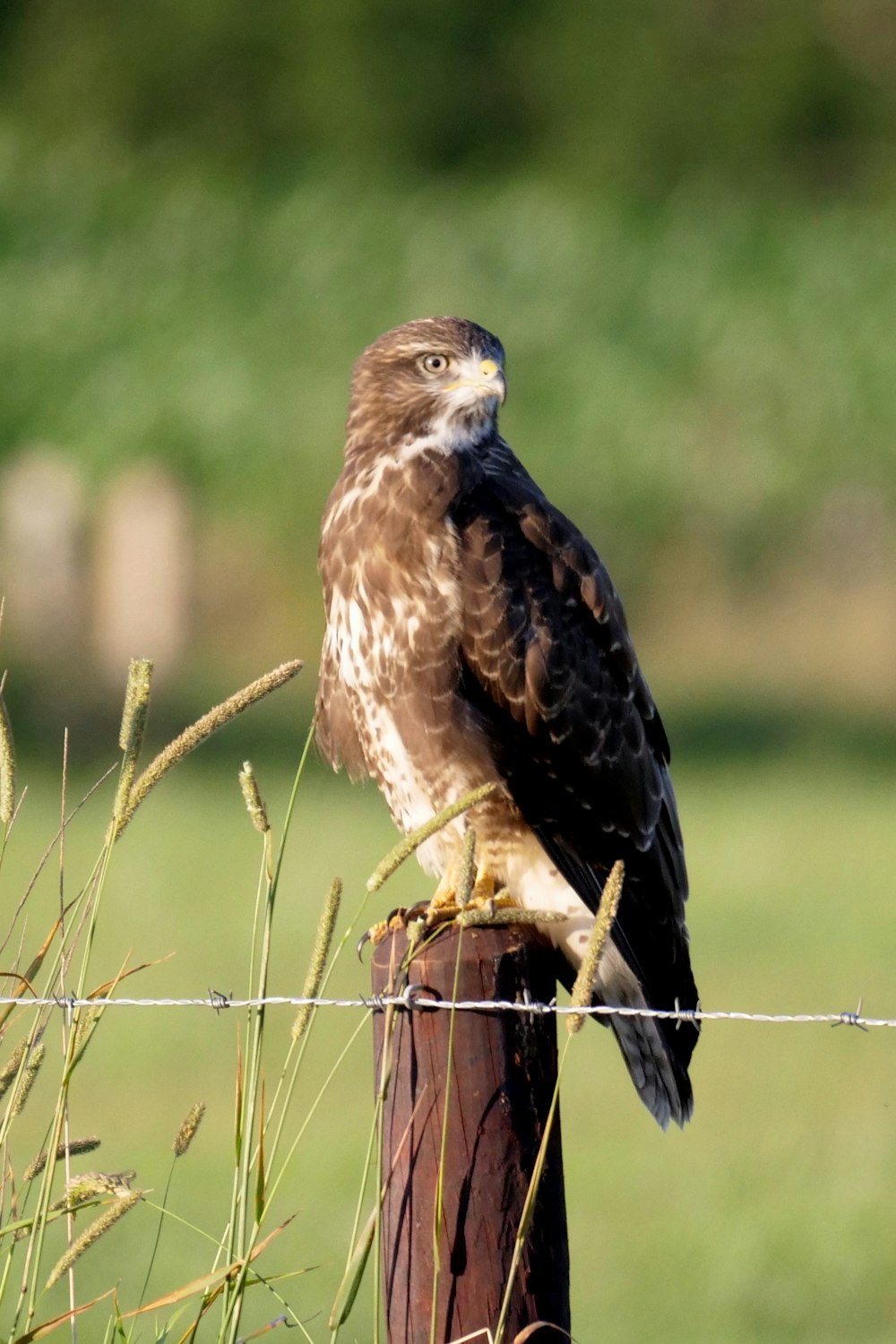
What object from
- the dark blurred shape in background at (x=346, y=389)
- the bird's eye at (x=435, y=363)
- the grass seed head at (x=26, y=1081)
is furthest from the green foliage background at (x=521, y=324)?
the grass seed head at (x=26, y=1081)

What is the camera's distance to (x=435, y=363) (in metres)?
4.29

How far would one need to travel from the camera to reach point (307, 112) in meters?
18.9

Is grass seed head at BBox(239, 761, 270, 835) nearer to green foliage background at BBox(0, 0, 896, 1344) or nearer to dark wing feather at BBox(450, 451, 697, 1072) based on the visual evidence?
dark wing feather at BBox(450, 451, 697, 1072)

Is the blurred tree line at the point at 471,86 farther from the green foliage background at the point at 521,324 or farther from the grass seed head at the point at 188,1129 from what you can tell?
the grass seed head at the point at 188,1129

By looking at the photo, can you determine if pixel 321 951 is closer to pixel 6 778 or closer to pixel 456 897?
pixel 6 778

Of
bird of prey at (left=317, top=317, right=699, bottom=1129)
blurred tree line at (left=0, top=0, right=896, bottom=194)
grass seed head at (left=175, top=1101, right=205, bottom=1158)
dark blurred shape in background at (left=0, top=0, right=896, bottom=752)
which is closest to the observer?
grass seed head at (left=175, top=1101, right=205, bottom=1158)

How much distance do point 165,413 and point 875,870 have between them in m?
6.70

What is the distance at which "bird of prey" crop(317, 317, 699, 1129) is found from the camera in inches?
155

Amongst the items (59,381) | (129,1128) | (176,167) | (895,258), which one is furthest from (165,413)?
(129,1128)

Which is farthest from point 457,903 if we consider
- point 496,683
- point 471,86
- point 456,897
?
point 471,86

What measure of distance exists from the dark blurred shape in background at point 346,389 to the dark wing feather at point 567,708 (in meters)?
11.3

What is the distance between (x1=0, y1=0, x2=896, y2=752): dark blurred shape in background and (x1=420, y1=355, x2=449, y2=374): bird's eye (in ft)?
36.5

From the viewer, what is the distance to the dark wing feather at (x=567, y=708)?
13.0 ft

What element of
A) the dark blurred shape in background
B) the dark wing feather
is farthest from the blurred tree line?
the dark wing feather
